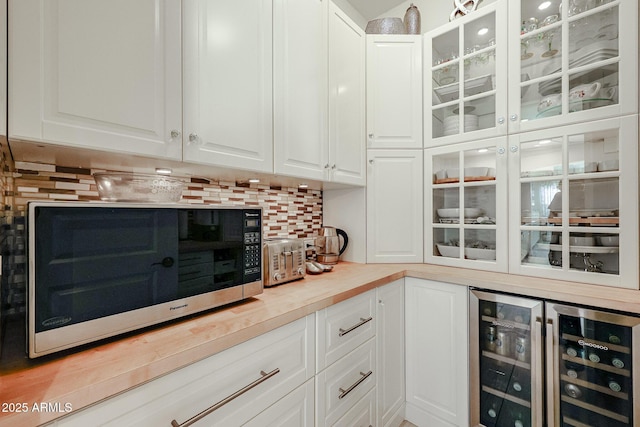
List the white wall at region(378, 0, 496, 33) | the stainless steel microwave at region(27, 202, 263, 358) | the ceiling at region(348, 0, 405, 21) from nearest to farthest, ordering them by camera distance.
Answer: the stainless steel microwave at region(27, 202, 263, 358) → the white wall at region(378, 0, 496, 33) → the ceiling at region(348, 0, 405, 21)

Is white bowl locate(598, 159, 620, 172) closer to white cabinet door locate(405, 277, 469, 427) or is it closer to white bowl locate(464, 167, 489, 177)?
white bowl locate(464, 167, 489, 177)

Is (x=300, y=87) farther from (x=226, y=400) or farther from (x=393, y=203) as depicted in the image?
(x=226, y=400)

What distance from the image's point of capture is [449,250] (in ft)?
5.84

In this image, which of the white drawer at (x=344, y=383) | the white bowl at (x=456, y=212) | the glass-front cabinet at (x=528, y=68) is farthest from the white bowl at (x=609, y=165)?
the white drawer at (x=344, y=383)

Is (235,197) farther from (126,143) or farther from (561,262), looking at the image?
(561,262)

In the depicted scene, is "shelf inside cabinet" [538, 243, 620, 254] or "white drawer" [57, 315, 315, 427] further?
"shelf inside cabinet" [538, 243, 620, 254]

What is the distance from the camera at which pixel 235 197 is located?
5.06ft

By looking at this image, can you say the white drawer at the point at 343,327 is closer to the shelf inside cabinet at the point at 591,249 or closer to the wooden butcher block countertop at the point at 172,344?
the wooden butcher block countertop at the point at 172,344

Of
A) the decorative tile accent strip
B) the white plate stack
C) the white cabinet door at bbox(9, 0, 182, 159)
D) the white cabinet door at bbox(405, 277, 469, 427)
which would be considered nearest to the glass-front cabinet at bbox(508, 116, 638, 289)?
the white plate stack

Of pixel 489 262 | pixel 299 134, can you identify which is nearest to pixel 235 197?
pixel 299 134

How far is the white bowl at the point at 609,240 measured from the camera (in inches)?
50.2

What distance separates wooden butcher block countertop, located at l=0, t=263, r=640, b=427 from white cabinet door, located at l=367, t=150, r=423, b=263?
0.50 m

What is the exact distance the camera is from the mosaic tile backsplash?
0.81 meters

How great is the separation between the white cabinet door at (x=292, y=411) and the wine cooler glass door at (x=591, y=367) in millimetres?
1066
